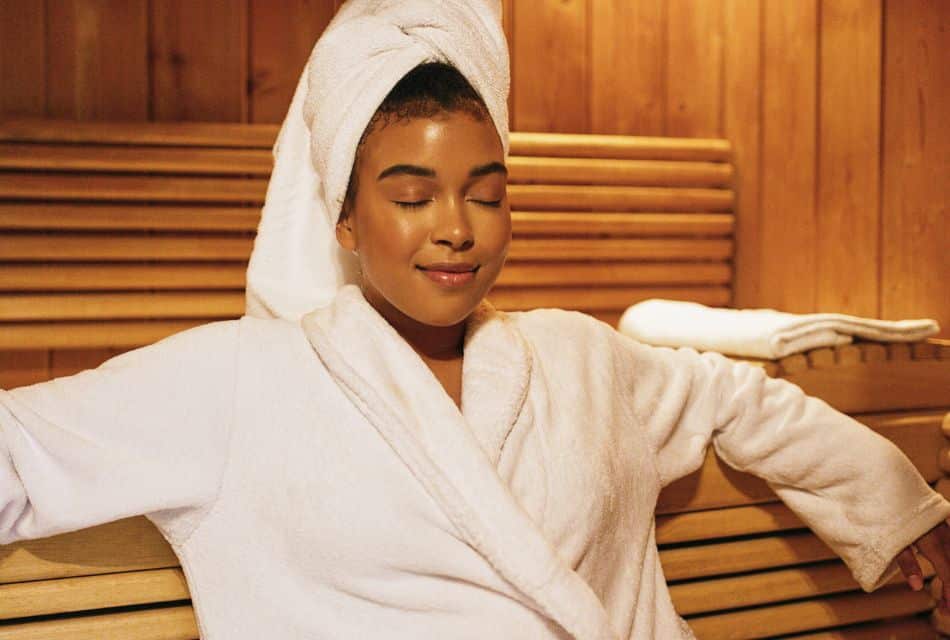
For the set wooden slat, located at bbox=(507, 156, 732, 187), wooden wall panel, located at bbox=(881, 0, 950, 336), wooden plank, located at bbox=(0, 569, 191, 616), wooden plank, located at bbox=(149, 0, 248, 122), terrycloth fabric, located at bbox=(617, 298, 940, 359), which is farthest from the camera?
wooden wall panel, located at bbox=(881, 0, 950, 336)

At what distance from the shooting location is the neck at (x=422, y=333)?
115 centimetres

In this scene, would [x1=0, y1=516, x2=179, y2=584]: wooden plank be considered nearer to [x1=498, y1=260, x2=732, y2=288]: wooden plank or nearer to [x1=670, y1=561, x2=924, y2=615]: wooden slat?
[x1=670, y1=561, x2=924, y2=615]: wooden slat

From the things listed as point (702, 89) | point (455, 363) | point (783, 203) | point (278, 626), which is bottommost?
point (278, 626)

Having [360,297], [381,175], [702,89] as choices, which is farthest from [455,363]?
[702,89]

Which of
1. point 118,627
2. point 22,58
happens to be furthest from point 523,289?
point 118,627

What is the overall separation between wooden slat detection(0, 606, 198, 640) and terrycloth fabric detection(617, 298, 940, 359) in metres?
1.10

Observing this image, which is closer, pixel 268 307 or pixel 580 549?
pixel 580 549

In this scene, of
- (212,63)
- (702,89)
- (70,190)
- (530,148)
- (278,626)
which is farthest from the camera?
(702,89)

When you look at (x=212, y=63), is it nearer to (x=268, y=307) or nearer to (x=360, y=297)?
(x=268, y=307)

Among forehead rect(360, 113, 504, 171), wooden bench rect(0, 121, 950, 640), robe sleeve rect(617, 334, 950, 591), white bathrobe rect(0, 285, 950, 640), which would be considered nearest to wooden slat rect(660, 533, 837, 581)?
wooden bench rect(0, 121, 950, 640)

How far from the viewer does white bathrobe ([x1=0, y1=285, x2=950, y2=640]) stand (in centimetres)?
99

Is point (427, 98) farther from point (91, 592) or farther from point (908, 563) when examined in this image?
point (908, 563)

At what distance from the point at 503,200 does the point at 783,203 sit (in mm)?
1526

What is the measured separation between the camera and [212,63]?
205cm
